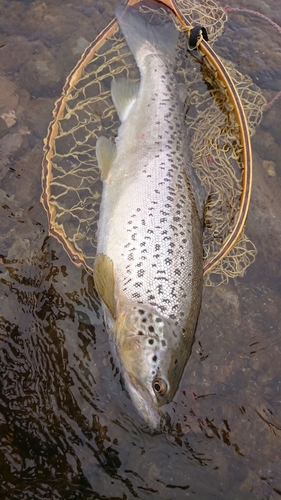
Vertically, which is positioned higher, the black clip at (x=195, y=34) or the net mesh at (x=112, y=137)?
the black clip at (x=195, y=34)

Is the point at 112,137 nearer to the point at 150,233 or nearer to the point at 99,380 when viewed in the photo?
the point at 150,233

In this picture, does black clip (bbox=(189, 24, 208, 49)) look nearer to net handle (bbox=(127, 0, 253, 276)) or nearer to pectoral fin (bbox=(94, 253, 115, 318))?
net handle (bbox=(127, 0, 253, 276))

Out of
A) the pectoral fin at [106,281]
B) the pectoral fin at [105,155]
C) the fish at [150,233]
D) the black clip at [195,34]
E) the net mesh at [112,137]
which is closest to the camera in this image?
the fish at [150,233]

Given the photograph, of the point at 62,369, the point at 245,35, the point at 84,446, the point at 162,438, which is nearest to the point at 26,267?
the point at 62,369

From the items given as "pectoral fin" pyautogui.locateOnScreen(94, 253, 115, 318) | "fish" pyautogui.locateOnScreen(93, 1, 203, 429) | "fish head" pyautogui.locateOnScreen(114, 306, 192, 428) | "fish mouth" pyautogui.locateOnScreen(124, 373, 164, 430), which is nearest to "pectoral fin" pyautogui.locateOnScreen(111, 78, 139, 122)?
"fish" pyautogui.locateOnScreen(93, 1, 203, 429)

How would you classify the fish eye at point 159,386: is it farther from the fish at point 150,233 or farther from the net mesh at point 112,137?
the net mesh at point 112,137

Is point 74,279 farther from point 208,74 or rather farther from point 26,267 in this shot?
point 208,74

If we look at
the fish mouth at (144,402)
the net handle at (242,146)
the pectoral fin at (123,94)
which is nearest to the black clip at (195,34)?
the net handle at (242,146)
